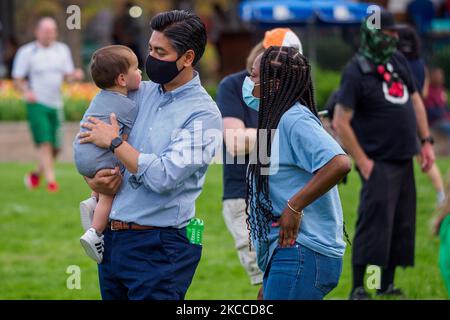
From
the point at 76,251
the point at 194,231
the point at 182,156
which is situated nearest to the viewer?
the point at 182,156

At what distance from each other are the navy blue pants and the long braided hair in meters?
0.41

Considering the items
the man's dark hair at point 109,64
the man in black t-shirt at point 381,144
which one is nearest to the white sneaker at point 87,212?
the man's dark hair at point 109,64

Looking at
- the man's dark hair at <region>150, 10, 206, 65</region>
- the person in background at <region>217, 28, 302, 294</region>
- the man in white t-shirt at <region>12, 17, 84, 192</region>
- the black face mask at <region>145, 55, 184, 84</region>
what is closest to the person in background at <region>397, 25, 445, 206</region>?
the person in background at <region>217, 28, 302, 294</region>

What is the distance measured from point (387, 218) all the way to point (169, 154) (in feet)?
11.6

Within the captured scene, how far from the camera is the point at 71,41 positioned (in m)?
25.8

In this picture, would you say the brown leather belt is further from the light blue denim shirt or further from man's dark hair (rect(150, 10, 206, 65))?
man's dark hair (rect(150, 10, 206, 65))

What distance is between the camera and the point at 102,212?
512cm

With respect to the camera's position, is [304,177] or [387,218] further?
[387,218]

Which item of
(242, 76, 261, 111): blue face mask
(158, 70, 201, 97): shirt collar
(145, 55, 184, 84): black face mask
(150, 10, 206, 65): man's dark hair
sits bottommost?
(242, 76, 261, 111): blue face mask

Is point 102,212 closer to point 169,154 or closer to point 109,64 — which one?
point 169,154

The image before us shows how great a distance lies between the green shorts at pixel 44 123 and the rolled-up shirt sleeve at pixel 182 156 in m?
9.33

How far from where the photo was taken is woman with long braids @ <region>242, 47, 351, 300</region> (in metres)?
4.71

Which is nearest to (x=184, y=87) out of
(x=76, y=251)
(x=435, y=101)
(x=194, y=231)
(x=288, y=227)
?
(x=194, y=231)

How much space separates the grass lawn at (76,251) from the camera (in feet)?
27.2
